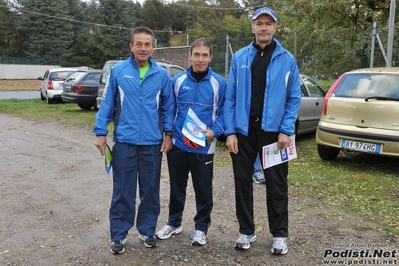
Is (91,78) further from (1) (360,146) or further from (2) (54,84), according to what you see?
(1) (360,146)

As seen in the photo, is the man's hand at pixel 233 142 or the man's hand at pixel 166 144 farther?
the man's hand at pixel 166 144

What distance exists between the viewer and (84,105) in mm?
14656

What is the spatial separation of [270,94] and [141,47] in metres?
1.16

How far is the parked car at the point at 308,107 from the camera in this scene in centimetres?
801

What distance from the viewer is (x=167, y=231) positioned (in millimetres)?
3645

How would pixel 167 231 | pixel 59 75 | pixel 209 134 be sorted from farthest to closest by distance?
pixel 59 75, pixel 167 231, pixel 209 134

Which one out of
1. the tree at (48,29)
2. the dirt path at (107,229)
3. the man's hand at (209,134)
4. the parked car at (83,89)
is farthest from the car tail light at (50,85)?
the tree at (48,29)

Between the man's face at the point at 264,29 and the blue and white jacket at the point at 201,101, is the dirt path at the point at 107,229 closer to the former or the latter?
→ the blue and white jacket at the point at 201,101

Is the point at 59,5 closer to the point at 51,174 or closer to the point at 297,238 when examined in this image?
the point at 51,174

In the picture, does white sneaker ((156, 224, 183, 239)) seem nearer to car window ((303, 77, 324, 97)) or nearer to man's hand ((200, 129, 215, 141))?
man's hand ((200, 129, 215, 141))

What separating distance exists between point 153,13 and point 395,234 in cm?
6146

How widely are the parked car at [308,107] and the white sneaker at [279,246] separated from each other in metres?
4.82

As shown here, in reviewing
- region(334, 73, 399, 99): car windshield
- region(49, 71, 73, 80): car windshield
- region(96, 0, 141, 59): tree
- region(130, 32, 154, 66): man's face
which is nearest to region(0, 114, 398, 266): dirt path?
region(130, 32, 154, 66): man's face

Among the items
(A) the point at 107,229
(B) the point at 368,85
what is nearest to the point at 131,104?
(A) the point at 107,229
